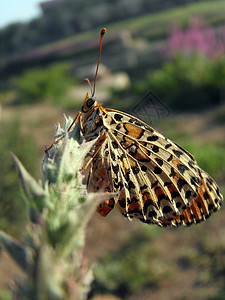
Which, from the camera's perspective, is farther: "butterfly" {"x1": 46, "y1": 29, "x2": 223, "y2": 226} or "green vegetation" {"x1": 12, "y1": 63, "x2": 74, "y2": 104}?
"green vegetation" {"x1": 12, "y1": 63, "x2": 74, "y2": 104}

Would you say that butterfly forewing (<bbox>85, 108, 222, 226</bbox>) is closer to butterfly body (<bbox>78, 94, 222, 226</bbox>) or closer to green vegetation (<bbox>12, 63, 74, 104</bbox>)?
butterfly body (<bbox>78, 94, 222, 226</bbox>)

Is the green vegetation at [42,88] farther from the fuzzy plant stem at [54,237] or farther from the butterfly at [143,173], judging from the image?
the fuzzy plant stem at [54,237]

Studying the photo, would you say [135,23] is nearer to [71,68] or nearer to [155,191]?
[71,68]

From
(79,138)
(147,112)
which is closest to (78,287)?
(79,138)

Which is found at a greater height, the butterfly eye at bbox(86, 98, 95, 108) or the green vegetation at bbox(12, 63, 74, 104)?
the green vegetation at bbox(12, 63, 74, 104)

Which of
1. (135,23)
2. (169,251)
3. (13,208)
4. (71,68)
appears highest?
(135,23)

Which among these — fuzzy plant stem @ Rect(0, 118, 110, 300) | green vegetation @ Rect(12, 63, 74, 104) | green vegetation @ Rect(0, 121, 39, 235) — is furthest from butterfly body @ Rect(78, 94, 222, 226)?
green vegetation @ Rect(12, 63, 74, 104)

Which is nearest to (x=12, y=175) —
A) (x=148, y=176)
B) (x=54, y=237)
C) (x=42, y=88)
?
(x=148, y=176)
